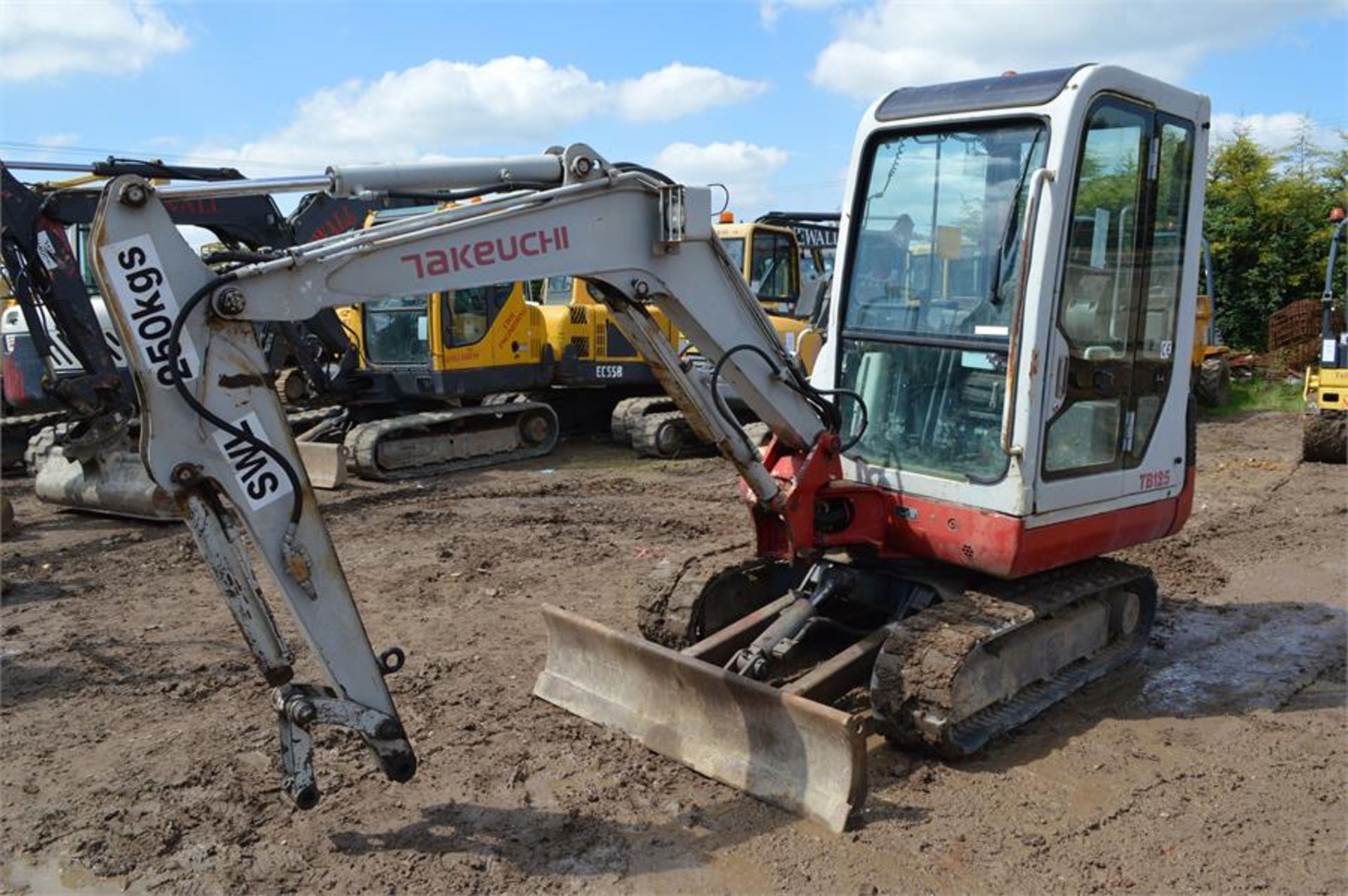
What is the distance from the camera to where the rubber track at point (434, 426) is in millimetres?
10883

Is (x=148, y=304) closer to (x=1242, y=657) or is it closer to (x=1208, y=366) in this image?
(x=1242, y=657)

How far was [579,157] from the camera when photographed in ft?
13.1

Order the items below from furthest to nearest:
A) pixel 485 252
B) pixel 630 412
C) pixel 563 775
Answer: pixel 630 412
pixel 563 775
pixel 485 252

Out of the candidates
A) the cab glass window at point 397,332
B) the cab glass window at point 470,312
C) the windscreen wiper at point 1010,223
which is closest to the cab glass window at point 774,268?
the cab glass window at point 470,312

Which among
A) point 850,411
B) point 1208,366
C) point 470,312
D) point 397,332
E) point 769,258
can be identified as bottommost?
point 1208,366

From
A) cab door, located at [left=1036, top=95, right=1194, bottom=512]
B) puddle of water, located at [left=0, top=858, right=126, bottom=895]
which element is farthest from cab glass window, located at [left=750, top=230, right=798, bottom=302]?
puddle of water, located at [left=0, top=858, right=126, bottom=895]

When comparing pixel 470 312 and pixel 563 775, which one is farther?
pixel 470 312

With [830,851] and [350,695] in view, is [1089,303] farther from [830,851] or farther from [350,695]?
[350,695]

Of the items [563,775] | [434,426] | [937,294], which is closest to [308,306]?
[563,775]

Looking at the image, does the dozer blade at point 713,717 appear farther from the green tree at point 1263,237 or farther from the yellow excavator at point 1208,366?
the green tree at point 1263,237

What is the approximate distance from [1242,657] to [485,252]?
4.46 meters

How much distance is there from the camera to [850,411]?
5.13 m

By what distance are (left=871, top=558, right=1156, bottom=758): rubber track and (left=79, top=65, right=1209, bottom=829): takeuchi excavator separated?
0.01 m

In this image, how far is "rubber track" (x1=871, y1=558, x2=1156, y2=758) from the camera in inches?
168
